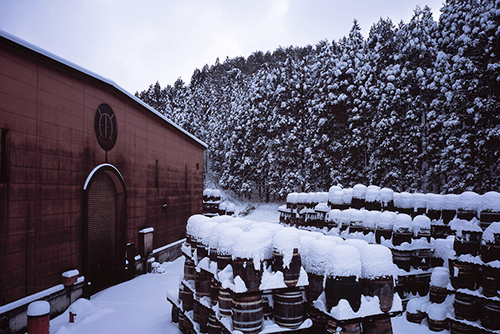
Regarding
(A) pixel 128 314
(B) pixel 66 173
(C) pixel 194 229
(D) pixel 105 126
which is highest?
(D) pixel 105 126

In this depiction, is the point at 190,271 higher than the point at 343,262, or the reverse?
the point at 343,262

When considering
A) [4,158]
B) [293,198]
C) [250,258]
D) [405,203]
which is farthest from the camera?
[293,198]

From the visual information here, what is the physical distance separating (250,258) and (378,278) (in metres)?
1.47

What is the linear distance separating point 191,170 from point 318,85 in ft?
60.2

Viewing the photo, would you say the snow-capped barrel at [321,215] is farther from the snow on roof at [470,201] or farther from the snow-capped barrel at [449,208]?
the snow on roof at [470,201]

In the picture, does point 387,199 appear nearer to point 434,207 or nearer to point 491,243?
point 434,207

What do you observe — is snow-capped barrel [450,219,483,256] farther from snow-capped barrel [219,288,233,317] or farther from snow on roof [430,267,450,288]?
snow-capped barrel [219,288,233,317]

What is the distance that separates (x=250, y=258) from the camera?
3.60 metres

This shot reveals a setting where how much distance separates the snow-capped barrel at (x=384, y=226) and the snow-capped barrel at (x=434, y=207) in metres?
1.38

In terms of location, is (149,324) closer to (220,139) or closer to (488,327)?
(488,327)

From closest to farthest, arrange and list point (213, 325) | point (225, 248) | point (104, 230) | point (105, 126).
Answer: point (225, 248)
point (213, 325)
point (105, 126)
point (104, 230)

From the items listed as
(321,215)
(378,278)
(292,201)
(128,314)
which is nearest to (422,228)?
(321,215)

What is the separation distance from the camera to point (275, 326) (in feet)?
11.7

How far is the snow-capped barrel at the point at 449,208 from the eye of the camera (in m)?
7.56
